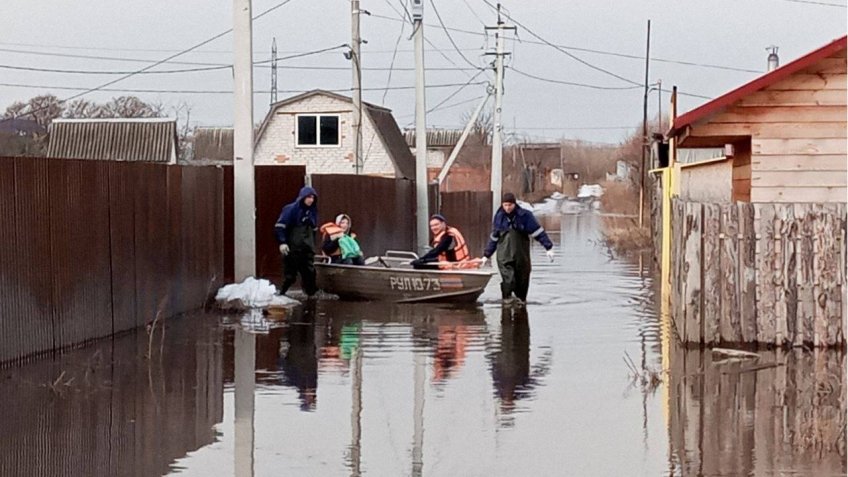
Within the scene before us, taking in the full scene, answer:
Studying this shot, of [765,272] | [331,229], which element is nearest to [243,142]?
[331,229]

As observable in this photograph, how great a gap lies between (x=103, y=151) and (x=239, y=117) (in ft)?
121

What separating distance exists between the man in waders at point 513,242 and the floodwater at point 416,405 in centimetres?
269

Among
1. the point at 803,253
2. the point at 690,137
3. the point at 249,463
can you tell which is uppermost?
the point at 690,137

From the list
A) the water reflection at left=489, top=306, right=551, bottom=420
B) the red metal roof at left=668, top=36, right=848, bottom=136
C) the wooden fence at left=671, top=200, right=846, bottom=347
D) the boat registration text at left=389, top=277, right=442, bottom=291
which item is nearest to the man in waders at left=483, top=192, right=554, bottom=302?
the boat registration text at left=389, top=277, right=442, bottom=291

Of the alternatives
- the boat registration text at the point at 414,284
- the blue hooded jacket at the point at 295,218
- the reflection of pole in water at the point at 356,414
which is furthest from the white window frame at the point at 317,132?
the reflection of pole in water at the point at 356,414

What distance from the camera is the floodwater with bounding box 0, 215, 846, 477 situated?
891cm

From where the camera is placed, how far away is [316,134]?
57875 millimetres

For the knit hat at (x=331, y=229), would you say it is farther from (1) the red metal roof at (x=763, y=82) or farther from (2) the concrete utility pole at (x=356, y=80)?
(2) the concrete utility pole at (x=356, y=80)

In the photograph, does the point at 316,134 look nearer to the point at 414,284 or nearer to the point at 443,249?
the point at 443,249

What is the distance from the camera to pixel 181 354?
45.6 ft

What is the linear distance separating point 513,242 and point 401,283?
65.5 inches

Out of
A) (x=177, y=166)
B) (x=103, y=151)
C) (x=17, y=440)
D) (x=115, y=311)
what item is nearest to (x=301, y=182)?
(x=177, y=166)

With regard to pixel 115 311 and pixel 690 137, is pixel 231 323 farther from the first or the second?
pixel 690 137

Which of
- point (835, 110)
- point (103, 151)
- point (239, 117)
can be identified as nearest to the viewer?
point (835, 110)
